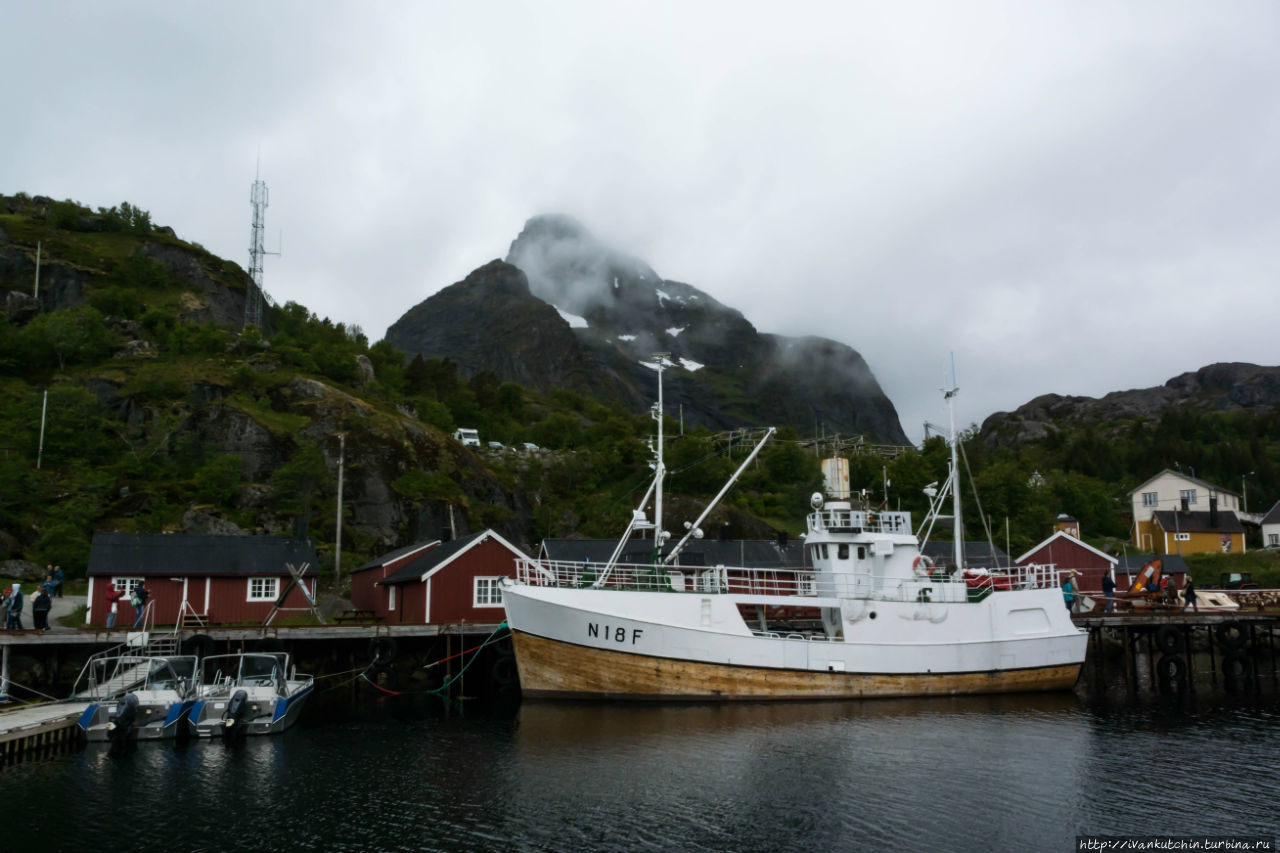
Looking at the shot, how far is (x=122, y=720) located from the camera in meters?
20.5

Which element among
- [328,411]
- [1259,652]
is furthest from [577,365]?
[1259,652]

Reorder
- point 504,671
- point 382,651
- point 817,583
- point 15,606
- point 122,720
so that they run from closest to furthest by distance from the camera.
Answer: point 122,720
point 15,606
point 817,583
point 504,671
point 382,651

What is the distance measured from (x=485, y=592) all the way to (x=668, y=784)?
771 inches

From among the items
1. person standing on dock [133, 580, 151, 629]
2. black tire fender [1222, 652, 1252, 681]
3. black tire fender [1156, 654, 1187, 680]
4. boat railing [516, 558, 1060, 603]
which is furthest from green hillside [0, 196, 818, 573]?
black tire fender [1222, 652, 1252, 681]

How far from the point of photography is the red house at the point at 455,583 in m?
34.4

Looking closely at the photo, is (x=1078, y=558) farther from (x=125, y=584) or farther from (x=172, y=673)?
(x=125, y=584)

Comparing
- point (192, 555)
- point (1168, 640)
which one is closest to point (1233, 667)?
point (1168, 640)

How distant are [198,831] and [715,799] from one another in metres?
9.08

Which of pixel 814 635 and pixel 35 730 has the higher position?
pixel 814 635

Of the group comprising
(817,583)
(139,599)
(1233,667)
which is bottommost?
(1233,667)

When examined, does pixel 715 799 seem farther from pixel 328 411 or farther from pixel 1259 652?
pixel 328 411

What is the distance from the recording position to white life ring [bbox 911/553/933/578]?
2903 cm

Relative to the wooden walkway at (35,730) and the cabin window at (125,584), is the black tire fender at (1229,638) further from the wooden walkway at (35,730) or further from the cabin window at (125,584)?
the cabin window at (125,584)

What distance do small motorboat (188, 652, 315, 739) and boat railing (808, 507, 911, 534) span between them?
17.5m
